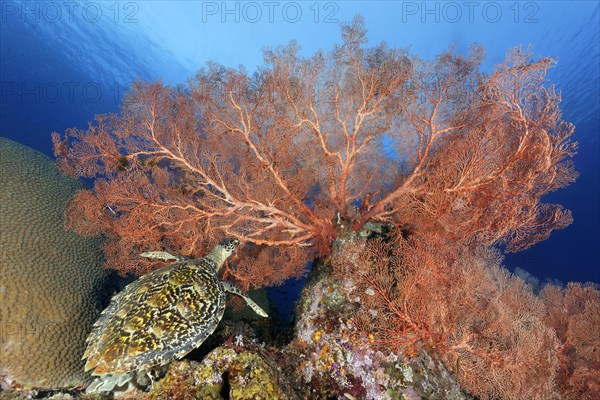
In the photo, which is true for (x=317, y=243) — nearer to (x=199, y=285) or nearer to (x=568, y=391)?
(x=199, y=285)

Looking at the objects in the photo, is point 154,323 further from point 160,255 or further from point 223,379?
point 160,255

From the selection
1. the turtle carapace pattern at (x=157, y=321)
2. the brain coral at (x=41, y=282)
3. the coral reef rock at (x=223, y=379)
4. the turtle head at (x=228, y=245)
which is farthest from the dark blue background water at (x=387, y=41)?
the coral reef rock at (x=223, y=379)

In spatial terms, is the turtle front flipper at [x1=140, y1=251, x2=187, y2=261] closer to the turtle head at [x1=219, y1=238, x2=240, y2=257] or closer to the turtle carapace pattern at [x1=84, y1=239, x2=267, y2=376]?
the turtle carapace pattern at [x1=84, y1=239, x2=267, y2=376]

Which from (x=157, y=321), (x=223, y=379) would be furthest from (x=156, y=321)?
(x=223, y=379)

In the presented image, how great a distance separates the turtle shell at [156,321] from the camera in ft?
9.78

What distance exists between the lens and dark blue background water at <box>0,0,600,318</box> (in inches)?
985

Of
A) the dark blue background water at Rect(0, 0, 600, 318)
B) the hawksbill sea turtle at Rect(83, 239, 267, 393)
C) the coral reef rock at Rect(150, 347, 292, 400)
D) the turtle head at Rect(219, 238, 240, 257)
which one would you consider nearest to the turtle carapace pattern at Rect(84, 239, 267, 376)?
the hawksbill sea turtle at Rect(83, 239, 267, 393)

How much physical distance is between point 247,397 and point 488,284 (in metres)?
4.26

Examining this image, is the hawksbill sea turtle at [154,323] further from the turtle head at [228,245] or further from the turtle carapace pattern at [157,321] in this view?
the turtle head at [228,245]

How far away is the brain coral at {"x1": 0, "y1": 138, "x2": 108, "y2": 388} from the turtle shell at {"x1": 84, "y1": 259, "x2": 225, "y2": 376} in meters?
1.14

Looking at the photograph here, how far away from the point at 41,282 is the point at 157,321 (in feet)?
8.35

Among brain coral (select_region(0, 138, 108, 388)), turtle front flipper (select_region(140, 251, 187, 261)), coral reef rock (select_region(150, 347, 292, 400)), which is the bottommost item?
brain coral (select_region(0, 138, 108, 388))

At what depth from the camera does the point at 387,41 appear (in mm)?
30812

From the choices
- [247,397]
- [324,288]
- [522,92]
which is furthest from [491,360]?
[522,92]
